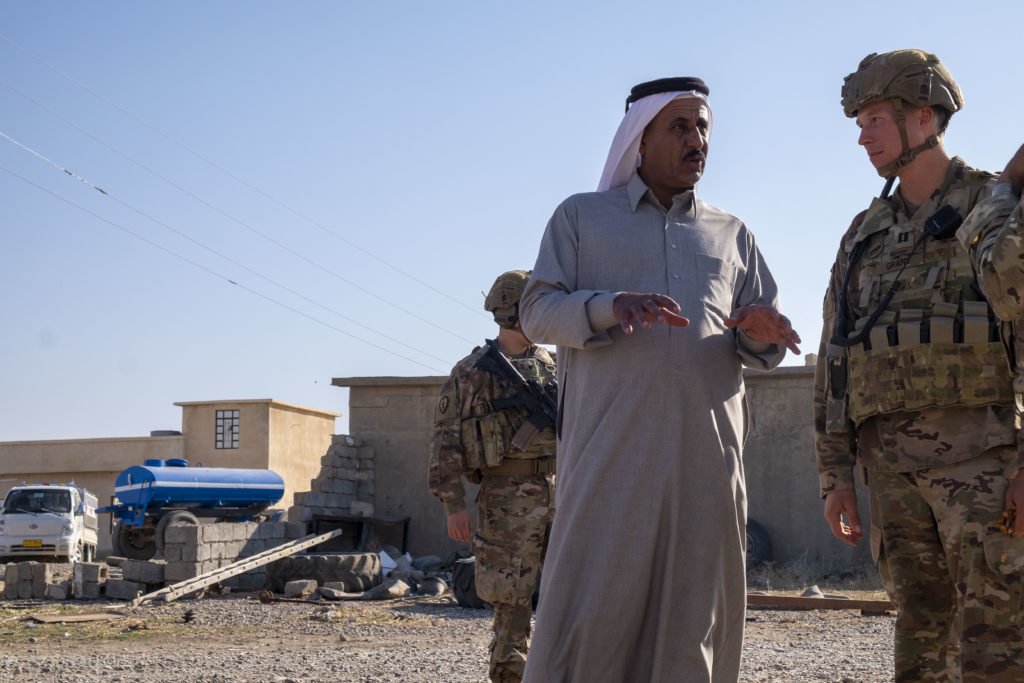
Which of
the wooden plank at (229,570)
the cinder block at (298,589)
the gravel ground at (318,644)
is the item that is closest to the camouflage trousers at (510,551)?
the gravel ground at (318,644)

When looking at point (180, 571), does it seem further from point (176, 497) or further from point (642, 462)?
point (642, 462)

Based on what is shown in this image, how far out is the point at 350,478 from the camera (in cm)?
1917

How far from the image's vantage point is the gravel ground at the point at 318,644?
24.8 ft

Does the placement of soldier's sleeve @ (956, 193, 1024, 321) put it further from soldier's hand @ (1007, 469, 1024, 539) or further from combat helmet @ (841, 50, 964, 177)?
combat helmet @ (841, 50, 964, 177)

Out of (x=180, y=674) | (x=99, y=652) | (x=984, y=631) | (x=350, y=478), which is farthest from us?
(x=350, y=478)

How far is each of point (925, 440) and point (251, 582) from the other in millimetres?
13882

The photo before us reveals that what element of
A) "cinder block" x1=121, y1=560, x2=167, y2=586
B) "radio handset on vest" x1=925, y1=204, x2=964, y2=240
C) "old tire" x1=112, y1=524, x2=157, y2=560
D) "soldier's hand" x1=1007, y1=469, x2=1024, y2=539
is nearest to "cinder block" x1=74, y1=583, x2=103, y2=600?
"cinder block" x1=121, y1=560, x2=167, y2=586

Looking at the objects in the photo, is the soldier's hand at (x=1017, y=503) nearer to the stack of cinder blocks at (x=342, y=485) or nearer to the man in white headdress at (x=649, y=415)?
the man in white headdress at (x=649, y=415)

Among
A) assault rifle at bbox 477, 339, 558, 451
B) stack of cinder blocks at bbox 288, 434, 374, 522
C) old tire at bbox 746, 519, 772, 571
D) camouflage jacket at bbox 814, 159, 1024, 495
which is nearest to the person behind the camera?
camouflage jacket at bbox 814, 159, 1024, 495

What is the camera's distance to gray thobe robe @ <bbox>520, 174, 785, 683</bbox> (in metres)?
3.41

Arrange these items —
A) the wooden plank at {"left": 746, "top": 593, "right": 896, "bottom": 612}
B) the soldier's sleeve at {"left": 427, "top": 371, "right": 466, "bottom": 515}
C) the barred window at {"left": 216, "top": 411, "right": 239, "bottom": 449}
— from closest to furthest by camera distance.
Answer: the soldier's sleeve at {"left": 427, "top": 371, "right": 466, "bottom": 515} < the wooden plank at {"left": 746, "top": 593, "right": 896, "bottom": 612} < the barred window at {"left": 216, "top": 411, "right": 239, "bottom": 449}

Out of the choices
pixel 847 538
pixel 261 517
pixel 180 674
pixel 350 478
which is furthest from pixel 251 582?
pixel 847 538

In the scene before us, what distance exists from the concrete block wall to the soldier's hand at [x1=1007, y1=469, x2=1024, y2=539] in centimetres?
1382

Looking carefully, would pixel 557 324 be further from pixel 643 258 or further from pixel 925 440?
pixel 925 440
